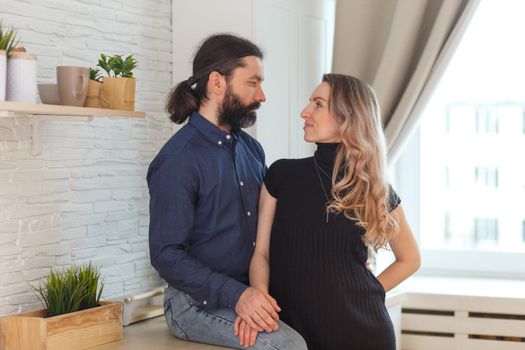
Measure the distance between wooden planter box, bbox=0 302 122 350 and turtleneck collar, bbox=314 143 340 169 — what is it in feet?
2.60

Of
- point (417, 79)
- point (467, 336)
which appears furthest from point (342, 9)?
point (467, 336)

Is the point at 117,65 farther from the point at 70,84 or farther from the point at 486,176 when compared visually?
the point at 486,176

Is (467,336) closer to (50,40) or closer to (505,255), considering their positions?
(505,255)

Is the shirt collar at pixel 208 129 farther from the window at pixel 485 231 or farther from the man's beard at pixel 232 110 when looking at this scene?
the window at pixel 485 231

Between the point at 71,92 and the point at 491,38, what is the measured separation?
1987 millimetres

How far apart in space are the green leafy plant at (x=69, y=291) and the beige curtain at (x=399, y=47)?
1383mm

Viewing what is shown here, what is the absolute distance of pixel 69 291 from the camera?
2.48 m

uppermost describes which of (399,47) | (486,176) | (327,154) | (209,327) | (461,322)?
(399,47)

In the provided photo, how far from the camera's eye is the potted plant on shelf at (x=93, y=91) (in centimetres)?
251

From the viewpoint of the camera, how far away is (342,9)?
3.43 meters

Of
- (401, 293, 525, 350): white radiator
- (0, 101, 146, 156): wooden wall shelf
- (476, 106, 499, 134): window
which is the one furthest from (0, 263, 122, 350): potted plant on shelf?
(476, 106, 499, 134): window

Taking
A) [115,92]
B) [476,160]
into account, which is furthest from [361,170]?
[476,160]

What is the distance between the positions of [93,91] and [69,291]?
604 millimetres

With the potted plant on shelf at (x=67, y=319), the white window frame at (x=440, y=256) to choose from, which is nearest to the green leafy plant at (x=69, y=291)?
the potted plant on shelf at (x=67, y=319)
